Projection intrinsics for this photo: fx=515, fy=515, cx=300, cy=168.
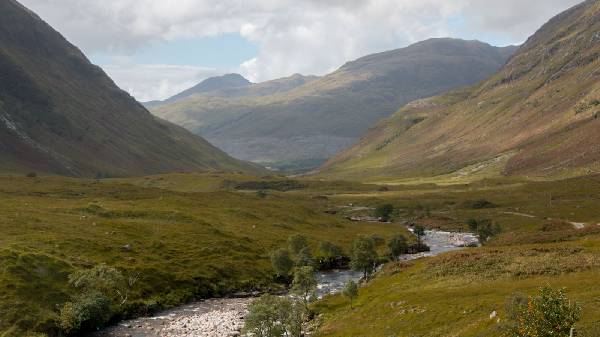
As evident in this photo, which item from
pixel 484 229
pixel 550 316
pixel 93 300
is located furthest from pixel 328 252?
pixel 550 316

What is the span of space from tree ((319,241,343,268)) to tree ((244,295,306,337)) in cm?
5933

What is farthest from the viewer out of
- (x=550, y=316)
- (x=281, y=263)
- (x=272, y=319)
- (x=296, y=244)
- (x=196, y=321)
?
(x=296, y=244)

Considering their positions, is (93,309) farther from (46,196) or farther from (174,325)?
(46,196)

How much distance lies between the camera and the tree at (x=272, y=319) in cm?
6178

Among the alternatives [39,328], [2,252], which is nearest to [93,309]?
[39,328]

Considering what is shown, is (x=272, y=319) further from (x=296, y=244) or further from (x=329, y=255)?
(x=329, y=255)

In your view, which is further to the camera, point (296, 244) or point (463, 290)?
point (296, 244)

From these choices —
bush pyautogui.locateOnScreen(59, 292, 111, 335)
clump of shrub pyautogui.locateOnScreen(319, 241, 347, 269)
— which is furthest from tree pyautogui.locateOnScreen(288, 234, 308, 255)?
bush pyautogui.locateOnScreen(59, 292, 111, 335)

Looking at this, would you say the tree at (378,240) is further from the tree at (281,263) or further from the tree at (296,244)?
the tree at (281,263)

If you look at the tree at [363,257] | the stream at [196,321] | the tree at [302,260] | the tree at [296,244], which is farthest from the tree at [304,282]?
the tree at [296,244]

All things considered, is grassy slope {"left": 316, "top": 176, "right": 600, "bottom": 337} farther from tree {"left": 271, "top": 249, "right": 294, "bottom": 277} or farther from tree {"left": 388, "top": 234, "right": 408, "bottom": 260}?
tree {"left": 388, "top": 234, "right": 408, "bottom": 260}

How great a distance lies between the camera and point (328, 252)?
417 feet

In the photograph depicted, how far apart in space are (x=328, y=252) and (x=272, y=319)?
213ft

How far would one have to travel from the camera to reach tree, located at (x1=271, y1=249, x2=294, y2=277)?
106 m
